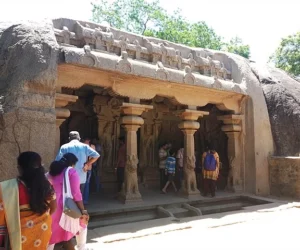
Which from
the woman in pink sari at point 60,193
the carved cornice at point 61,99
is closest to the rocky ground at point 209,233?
the woman in pink sari at point 60,193

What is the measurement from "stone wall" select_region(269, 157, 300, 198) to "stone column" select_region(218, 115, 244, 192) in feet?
2.77

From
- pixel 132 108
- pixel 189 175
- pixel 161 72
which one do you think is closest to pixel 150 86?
pixel 161 72

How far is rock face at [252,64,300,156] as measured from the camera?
8875 millimetres

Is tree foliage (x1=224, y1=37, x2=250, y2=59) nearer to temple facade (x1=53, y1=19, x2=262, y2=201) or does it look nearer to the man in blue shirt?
temple facade (x1=53, y1=19, x2=262, y2=201)

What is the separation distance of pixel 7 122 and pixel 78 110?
408 cm

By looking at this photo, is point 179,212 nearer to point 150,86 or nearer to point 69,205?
point 150,86

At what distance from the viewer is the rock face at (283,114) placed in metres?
8.88

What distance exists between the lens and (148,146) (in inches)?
378

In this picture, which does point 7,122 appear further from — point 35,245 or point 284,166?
point 284,166

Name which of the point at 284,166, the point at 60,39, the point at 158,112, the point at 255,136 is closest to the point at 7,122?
the point at 60,39

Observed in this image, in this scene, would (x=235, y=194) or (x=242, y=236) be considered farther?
(x=235, y=194)

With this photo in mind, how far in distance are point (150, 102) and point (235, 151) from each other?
9.38 ft

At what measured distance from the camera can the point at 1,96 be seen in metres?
4.59

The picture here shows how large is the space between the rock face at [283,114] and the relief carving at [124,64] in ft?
16.2
